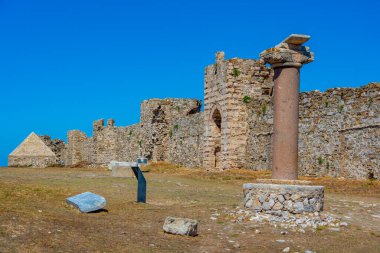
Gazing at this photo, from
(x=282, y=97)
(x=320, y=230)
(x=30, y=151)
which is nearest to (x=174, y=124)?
(x=30, y=151)

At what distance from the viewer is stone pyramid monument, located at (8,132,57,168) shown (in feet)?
105

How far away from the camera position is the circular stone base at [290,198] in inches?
342

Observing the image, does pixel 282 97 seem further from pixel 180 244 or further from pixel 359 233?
pixel 180 244

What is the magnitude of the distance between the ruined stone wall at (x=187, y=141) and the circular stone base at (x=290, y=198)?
15115mm

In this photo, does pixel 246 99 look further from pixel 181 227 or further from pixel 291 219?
pixel 181 227

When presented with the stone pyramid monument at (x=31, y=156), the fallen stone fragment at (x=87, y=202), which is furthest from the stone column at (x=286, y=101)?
the stone pyramid monument at (x=31, y=156)

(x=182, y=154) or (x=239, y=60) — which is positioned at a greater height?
(x=239, y=60)

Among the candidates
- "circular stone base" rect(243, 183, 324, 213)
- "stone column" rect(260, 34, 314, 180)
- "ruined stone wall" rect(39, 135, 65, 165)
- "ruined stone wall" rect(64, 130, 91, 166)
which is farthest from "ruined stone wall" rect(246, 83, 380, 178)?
"ruined stone wall" rect(39, 135, 65, 165)

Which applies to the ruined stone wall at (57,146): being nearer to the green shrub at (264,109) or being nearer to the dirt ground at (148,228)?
the green shrub at (264,109)

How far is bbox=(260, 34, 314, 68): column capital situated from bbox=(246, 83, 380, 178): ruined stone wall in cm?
581

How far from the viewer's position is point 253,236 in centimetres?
735

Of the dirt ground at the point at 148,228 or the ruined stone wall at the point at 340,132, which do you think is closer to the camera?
the dirt ground at the point at 148,228

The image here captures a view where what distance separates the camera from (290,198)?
8734 millimetres

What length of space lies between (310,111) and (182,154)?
10.6 meters
